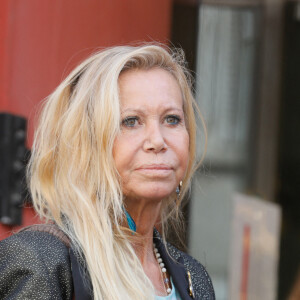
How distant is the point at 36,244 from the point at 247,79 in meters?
2.19

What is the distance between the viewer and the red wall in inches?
125

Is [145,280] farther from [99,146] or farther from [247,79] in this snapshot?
[247,79]

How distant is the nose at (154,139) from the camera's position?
76.1 inches

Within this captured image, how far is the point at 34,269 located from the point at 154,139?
426mm

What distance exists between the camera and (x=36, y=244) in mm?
1810

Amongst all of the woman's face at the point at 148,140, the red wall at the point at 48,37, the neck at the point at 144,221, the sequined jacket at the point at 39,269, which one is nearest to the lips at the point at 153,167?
the woman's face at the point at 148,140

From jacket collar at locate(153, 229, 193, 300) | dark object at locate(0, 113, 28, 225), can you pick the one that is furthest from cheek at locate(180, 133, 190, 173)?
dark object at locate(0, 113, 28, 225)

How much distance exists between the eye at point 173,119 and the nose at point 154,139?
7 cm

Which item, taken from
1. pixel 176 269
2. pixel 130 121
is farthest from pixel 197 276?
pixel 130 121

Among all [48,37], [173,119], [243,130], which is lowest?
[243,130]

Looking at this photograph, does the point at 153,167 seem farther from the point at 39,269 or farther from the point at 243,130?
the point at 243,130

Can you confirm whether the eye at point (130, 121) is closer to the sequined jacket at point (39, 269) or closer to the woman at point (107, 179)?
the woman at point (107, 179)

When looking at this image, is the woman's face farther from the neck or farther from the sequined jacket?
the sequined jacket

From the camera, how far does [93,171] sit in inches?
76.7
